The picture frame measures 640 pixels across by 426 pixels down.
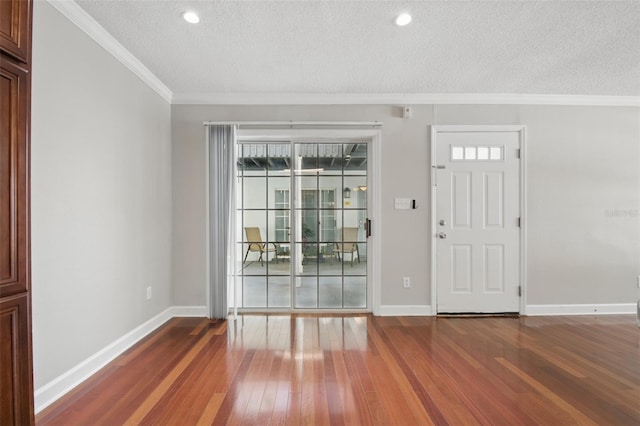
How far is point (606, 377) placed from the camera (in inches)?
87.1

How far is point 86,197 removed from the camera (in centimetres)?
224

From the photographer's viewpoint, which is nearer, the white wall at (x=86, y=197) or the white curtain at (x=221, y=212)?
the white wall at (x=86, y=197)

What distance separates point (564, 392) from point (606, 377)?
1.62ft

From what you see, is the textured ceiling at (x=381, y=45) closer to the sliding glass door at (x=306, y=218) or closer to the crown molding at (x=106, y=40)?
the crown molding at (x=106, y=40)

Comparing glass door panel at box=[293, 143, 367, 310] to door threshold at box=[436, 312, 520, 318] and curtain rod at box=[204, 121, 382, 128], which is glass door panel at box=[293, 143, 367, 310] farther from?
door threshold at box=[436, 312, 520, 318]

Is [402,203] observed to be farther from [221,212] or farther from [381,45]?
[221,212]

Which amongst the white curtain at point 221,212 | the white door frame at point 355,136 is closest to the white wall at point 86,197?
the white curtain at point 221,212

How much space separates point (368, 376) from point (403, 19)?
2566 mm

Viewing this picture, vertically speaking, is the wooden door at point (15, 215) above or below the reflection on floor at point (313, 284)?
above

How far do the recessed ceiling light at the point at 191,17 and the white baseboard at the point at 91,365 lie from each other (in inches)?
101

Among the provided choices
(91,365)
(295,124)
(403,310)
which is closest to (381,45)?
(295,124)

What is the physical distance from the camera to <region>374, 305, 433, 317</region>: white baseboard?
3.55 metres

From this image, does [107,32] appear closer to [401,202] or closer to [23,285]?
[23,285]

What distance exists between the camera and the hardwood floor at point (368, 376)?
1797 millimetres
